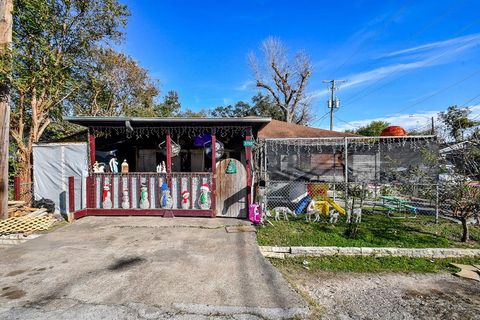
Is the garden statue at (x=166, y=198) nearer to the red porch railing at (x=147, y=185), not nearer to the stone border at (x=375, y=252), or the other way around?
the red porch railing at (x=147, y=185)

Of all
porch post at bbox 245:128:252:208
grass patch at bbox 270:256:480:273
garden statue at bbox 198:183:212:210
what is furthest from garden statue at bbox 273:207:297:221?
grass patch at bbox 270:256:480:273

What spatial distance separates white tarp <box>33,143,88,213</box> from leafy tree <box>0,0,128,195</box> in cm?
154

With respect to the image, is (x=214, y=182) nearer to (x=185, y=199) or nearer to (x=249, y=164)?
(x=185, y=199)

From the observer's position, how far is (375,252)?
4.99 metres

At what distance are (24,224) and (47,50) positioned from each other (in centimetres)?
613

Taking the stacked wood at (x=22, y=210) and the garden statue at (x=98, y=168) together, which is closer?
the stacked wood at (x=22, y=210)

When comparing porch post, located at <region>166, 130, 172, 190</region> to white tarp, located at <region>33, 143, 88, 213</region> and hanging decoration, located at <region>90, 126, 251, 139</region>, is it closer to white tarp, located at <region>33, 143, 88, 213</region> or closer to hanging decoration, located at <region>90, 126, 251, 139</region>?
hanging decoration, located at <region>90, 126, 251, 139</region>

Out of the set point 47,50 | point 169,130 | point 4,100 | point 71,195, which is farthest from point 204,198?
point 47,50

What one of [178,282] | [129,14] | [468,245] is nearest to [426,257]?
[468,245]

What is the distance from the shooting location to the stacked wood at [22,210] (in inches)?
273

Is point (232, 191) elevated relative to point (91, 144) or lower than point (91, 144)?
lower

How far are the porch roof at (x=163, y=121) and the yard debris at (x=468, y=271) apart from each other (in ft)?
16.3

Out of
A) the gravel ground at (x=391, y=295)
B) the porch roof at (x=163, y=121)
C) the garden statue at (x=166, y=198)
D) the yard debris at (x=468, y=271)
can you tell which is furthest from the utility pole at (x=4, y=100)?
the yard debris at (x=468, y=271)

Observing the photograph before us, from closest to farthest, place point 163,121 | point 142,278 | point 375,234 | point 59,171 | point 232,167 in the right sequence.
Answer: point 142,278, point 375,234, point 163,121, point 232,167, point 59,171
